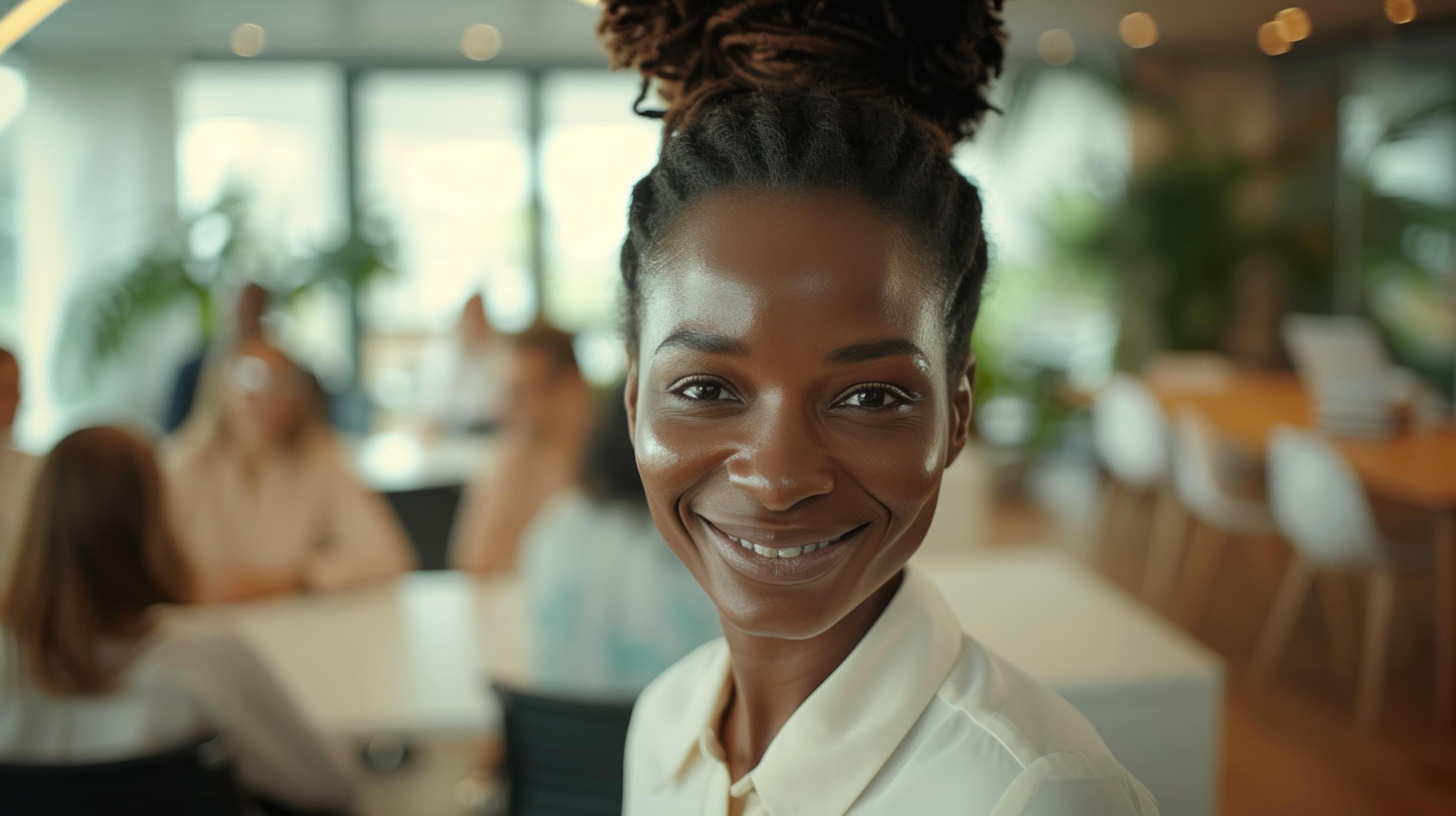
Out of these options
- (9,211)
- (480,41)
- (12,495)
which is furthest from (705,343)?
(480,41)

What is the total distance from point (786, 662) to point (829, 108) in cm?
28

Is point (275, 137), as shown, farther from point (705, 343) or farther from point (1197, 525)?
point (705, 343)

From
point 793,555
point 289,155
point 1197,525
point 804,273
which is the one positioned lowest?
point 1197,525

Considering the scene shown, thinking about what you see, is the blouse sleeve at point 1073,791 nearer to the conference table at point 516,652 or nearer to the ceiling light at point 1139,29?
the conference table at point 516,652

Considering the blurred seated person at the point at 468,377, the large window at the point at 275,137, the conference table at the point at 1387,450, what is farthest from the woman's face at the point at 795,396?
the large window at the point at 275,137

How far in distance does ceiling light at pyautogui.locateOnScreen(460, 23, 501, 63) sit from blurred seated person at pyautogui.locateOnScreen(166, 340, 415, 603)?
179 centimetres

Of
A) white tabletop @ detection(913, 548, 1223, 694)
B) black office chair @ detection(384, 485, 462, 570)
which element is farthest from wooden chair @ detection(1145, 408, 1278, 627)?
black office chair @ detection(384, 485, 462, 570)

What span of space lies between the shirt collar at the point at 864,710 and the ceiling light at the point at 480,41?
3.75 m

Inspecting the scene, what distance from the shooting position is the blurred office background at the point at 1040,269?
9.66ft

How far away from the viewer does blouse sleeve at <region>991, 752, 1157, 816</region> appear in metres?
0.46

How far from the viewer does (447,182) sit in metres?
7.07

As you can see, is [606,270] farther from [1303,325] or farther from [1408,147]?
[1408,147]

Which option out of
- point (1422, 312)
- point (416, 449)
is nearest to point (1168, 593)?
point (1422, 312)

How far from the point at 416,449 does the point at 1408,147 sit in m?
4.44
